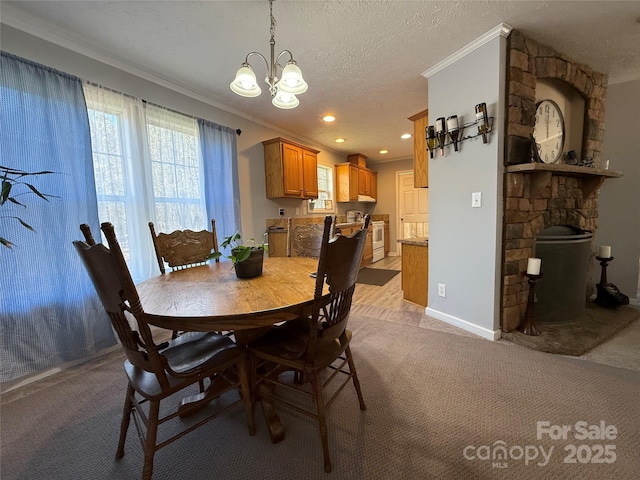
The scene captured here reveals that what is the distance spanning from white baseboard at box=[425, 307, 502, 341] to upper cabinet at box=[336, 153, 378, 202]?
335cm

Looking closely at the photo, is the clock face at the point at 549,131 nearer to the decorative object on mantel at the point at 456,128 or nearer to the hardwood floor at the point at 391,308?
the decorative object on mantel at the point at 456,128

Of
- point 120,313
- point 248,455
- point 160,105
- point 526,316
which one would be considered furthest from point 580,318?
point 160,105

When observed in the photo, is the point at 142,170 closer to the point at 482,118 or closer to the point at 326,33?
the point at 326,33

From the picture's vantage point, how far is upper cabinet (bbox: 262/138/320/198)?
358 centimetres

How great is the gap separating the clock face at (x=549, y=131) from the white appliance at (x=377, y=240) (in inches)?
130

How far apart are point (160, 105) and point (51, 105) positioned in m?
0.86

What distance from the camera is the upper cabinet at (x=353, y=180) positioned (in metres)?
5.45

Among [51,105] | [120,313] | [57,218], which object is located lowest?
[120,313]

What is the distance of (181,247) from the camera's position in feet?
6.59

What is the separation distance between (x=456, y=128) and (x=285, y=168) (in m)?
2.18

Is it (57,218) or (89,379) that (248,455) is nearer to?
(89,379)

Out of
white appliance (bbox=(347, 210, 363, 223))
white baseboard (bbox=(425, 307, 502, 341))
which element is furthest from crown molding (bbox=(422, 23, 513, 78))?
white appliance (bbox=(347, 210, 363, 223))

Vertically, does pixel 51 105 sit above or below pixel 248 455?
above

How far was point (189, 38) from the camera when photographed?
1.93 meters
